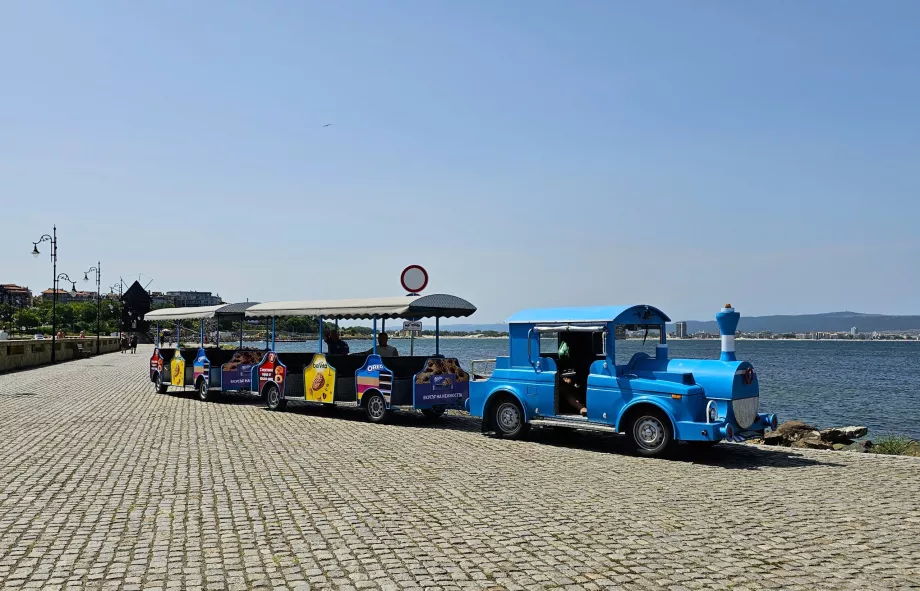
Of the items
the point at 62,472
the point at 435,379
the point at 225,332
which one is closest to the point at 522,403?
the point at 435,379

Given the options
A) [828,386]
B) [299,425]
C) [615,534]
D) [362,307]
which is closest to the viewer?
[615,534]

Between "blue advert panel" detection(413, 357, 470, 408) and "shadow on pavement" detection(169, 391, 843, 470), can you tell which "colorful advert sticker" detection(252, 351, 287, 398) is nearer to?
"shadow on pavement" detection(169, 391, 843, 470)

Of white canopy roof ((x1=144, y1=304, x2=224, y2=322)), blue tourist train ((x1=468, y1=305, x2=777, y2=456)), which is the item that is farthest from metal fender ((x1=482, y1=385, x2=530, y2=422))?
white canopy roof ((x1=144, y1=304, x2=224, y2=322))

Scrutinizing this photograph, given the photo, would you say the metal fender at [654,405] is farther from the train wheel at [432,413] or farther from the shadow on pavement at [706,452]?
the train wheel at [432,413]

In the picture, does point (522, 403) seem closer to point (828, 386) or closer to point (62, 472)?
point (62, 472)

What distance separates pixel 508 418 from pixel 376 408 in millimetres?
3678

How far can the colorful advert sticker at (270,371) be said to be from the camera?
18.5 meters

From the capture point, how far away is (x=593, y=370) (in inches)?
486

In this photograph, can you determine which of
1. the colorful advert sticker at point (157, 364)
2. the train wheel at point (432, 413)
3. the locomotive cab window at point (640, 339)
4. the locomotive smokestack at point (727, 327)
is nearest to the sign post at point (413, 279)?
the train wheel at point (432, 413)

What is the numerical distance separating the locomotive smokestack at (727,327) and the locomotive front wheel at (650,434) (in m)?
1.54

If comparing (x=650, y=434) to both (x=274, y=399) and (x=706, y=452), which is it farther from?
(x=274, y=399)

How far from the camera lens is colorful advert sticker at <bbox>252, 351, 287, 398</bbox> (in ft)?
60.7

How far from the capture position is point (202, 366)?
70.8 feet

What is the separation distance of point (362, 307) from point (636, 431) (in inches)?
280
